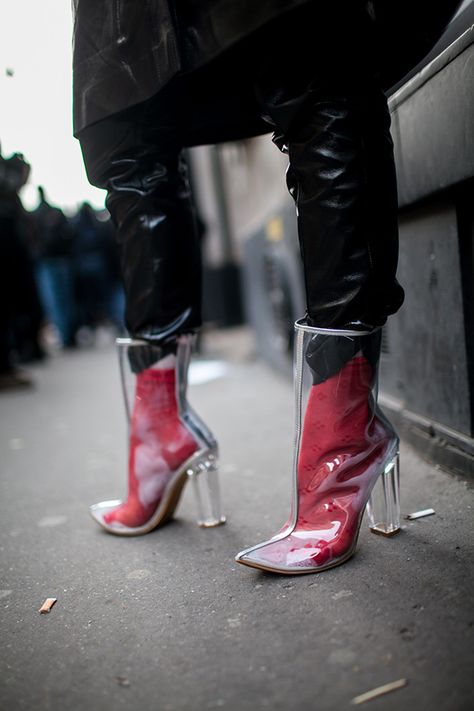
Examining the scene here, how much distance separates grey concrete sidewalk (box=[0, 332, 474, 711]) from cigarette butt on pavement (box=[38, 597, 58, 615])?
10 mm

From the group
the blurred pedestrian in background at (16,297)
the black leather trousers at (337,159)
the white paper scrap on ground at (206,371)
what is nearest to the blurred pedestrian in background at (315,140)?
the black leather trousers at (337,159)

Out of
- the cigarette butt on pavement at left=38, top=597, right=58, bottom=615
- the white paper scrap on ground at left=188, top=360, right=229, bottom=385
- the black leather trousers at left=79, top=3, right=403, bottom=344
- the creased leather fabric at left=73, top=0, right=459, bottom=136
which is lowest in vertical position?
the white paper scrap on ground at left=188, top=360, right=229, bottom=385

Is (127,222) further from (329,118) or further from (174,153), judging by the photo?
(329,118)

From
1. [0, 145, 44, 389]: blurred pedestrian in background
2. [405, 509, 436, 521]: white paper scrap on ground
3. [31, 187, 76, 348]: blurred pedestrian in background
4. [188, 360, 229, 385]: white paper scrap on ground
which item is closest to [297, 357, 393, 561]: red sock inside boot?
[405, 509, 436, 521]: white paper scrap on ground

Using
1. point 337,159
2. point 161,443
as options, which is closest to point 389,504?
point 161,443

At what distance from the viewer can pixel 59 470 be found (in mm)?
1750

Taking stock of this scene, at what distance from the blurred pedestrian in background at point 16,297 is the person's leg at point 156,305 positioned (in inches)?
99.8

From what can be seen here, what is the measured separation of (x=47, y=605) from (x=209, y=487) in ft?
1.12

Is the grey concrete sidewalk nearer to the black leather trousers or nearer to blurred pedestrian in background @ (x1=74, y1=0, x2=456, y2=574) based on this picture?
blurred pedestrian in background @ (x1=74, y1=0, x2=456, y2=574)

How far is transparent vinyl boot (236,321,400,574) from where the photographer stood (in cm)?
84

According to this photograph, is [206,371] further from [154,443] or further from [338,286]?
[338,286]

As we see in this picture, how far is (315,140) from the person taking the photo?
80 centimetres

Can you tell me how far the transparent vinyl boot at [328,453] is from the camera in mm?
842

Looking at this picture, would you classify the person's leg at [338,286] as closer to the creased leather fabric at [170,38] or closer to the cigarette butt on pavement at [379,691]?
the creased leather fabric at [170,38]
